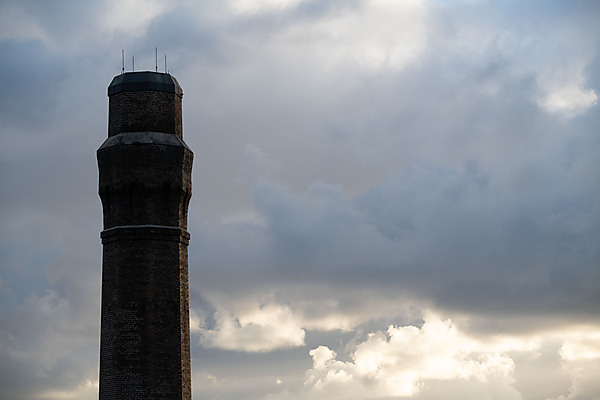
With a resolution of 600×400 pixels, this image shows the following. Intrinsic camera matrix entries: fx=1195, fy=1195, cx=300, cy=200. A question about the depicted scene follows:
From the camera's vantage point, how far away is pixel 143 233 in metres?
58.9

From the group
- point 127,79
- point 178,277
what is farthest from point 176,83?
point 178,277

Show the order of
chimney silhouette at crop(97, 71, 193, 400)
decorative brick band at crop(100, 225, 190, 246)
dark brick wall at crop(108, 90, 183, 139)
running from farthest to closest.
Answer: dark brick wall at crop(108, 90, 183, 139) → decorative brick band at crop(100, 225, 190, 246) → chimney silhouette at crop(97, 71, 193, 400)

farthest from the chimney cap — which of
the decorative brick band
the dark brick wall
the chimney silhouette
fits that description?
the decorative brick band

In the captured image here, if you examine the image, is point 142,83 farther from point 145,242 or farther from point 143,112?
point 145,242

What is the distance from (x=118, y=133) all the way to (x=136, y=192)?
339 cm

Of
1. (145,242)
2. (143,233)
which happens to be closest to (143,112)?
(143,233)

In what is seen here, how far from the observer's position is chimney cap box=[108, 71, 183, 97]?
6050 centimetres

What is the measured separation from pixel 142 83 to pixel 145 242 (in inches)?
321

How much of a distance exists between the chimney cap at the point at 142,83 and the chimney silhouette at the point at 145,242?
51 millimetres

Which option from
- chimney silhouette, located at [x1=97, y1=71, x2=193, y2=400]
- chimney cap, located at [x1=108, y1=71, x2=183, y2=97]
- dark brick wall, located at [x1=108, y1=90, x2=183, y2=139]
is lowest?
chimney silhouette, located at [x1=97, y1=71, x2=193, y2=400]

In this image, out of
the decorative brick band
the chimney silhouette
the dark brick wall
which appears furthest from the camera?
the dark brick wall

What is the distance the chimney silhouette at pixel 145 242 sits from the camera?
57.6 meters

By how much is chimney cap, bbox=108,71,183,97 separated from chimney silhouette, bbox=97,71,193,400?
0.05m

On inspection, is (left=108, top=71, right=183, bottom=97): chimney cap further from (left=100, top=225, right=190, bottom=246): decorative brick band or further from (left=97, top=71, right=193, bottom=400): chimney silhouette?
(left=100, top=225, right=190, bottom=246): decorative brick band
